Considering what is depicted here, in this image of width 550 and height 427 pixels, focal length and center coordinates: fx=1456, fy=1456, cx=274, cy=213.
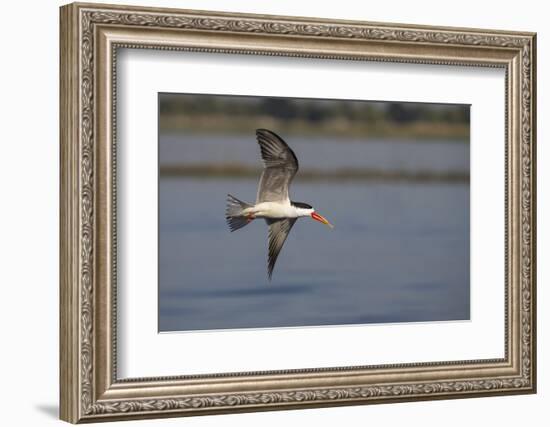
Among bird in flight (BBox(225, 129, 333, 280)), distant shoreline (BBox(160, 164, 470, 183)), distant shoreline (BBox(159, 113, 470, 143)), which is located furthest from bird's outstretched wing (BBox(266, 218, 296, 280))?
distant shoreline (BBox(159, 113, 470, 143))

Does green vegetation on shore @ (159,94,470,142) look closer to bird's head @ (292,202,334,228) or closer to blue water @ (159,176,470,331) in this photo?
blue water @ (159,176,470,331)

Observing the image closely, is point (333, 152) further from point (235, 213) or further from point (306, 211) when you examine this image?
point (235, 213)

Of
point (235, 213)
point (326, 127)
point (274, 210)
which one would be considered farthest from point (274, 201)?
point (326, 127)

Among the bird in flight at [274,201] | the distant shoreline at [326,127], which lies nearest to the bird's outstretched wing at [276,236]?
the bird in flight at [274,201]

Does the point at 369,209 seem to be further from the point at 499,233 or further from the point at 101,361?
the point at 101,361

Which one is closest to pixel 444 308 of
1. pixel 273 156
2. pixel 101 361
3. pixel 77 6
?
pixel 273 156
